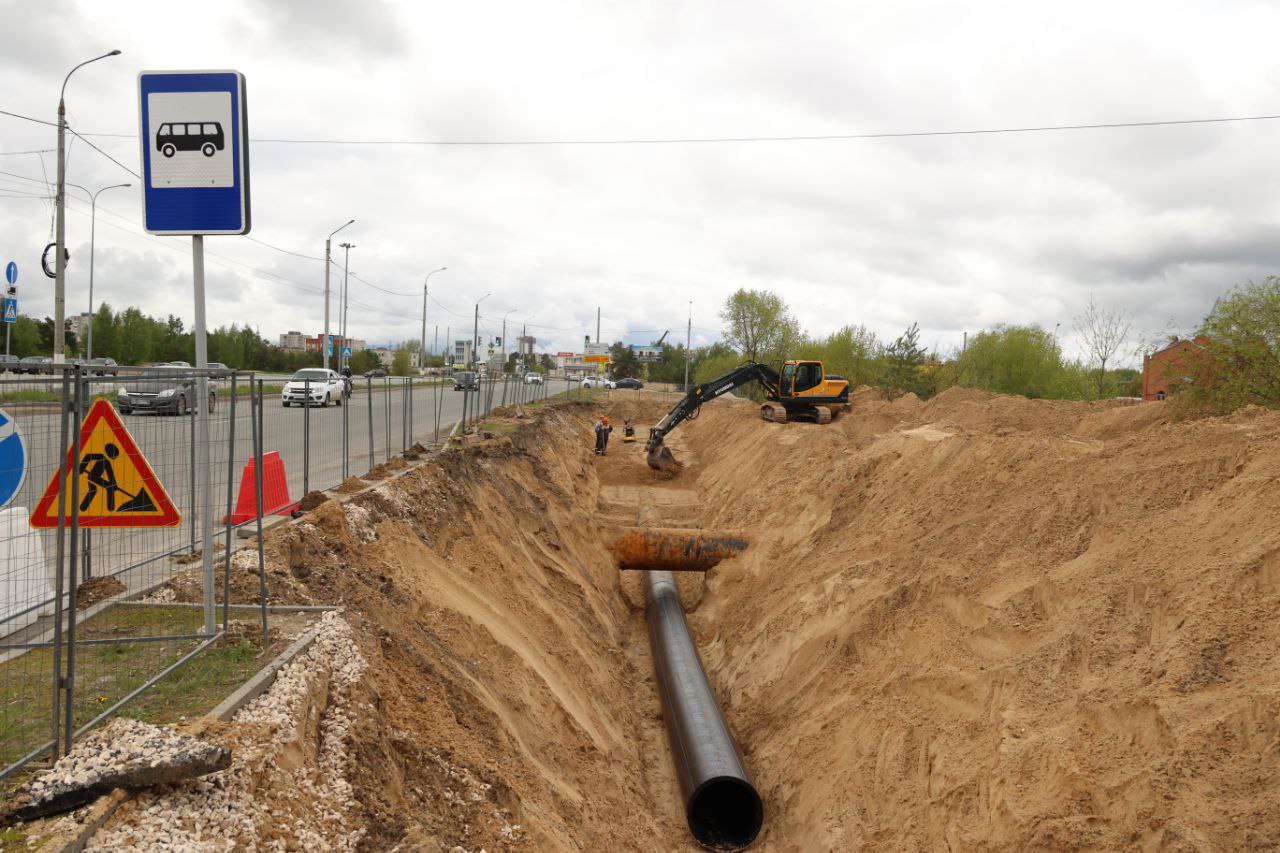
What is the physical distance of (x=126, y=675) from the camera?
16.7 feet

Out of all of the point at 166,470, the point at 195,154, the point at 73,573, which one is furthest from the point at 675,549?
the point at 73,573

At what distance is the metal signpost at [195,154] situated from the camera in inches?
203

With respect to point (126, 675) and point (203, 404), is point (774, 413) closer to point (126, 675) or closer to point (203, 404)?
point (203, 404)

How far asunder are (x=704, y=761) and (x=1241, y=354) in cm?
1314

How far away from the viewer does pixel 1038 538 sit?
9.88 metres

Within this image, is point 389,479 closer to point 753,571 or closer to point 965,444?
point 753,571

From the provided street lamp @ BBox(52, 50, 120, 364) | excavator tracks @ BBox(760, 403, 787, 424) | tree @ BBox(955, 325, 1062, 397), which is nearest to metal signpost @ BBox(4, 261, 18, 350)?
street lamp @ BBox(52, 50, 120, 364)

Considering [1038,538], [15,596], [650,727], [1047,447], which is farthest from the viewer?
[1047,447]

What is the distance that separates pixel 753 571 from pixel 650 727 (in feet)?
14.4

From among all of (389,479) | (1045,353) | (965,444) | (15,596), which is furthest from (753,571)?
(1045,353)

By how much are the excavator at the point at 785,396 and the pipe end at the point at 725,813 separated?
1976 centimetres

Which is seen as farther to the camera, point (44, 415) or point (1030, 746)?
→ point (1030, 746)

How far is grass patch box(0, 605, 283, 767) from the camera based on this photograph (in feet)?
14.6

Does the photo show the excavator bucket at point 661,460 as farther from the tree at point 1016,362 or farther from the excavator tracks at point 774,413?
the tree at point 1016,362
